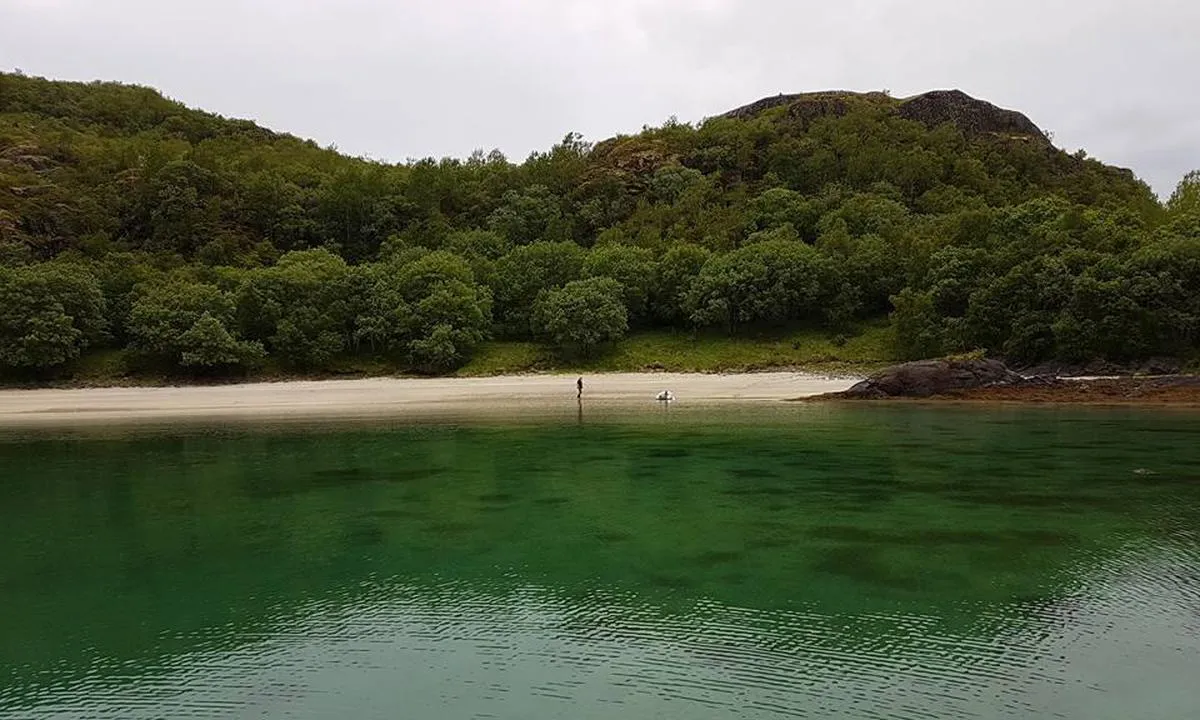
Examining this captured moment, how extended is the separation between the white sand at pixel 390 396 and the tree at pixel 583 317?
5889mm

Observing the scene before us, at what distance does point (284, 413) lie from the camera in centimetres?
4862

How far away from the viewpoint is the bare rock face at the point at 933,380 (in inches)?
1789

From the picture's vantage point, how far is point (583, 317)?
68625 millimetres

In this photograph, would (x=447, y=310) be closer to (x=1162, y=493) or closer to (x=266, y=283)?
(x=266, y=283)

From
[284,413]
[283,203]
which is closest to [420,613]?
[284,413]

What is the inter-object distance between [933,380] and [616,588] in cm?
3780

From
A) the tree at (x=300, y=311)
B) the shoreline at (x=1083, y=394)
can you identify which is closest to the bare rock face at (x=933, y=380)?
the shoreline at (x=1083, y=394)

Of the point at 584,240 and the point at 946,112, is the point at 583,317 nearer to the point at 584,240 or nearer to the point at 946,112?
the point at 584,240

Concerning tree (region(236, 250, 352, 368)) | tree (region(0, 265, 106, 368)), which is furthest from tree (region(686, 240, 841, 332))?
tree (region(0, 265, 106, 368))

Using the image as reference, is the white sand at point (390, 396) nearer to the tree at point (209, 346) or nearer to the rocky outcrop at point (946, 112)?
the tree at point (209, 346)

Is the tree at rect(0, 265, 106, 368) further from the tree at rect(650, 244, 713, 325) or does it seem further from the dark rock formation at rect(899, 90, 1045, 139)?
the dark rock formation at rect(899, 90, 1045, 139)

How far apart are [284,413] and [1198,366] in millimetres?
57078

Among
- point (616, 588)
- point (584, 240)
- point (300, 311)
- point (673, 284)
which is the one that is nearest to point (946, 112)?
point (584, 240)

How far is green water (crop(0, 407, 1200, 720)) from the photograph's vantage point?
952 centimetres
